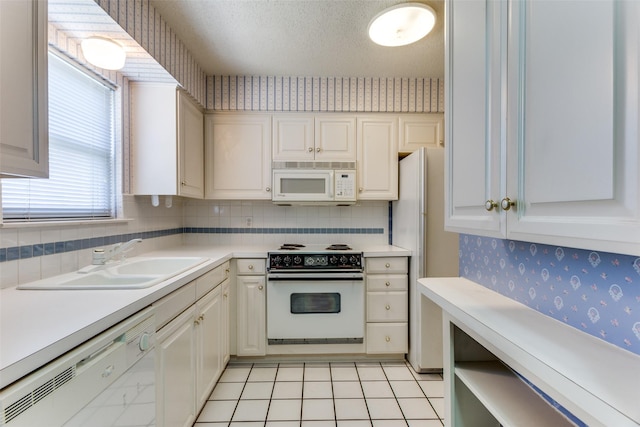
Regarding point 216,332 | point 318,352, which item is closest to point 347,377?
point 318,352

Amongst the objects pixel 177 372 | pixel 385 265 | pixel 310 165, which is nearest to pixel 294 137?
pixel 310 165

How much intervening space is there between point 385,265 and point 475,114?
5.33ft

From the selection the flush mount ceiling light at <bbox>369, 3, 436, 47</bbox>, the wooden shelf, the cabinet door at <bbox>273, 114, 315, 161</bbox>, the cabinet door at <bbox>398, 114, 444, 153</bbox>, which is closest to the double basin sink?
the cabinet door at <bbox>273, 114, 315, 161</bbox>

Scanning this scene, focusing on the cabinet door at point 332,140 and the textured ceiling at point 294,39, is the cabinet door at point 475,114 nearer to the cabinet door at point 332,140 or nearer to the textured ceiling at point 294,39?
the textured ceiling at point 294,39

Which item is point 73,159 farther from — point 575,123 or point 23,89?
point 575,123

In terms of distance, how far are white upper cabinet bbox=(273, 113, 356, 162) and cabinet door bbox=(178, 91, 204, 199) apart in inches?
26.0

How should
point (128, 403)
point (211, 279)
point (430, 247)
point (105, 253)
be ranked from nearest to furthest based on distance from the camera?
point (128, 403) → point (105, 253) → point (211, 279) → point (430, 247)

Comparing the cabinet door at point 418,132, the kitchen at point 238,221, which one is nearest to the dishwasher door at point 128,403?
the kitchen at point 238,221

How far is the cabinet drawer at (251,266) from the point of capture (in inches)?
92.3

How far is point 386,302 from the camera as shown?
2377mm

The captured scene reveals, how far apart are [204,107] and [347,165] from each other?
139 centimetres

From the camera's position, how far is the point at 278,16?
1798 millimetres

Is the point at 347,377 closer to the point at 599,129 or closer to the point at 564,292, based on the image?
the point at 564,292

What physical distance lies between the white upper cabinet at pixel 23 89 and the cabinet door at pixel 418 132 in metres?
2.41
